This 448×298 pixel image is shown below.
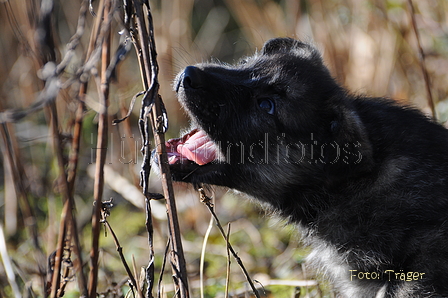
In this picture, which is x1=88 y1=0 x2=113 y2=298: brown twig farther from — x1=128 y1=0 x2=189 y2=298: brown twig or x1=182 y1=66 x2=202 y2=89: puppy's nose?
x1=182 y1=66 x2=202 y2=89: puppy's nose

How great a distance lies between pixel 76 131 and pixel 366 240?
1.79 meters

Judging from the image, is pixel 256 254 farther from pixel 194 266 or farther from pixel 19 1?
pixel 19 1

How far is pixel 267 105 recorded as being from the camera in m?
3.19

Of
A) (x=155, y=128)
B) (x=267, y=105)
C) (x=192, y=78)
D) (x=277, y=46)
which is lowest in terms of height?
(x=155, y=128)

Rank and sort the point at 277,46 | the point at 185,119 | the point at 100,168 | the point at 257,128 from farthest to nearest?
the point at 185,119 < the point at 277,46 < the point at 257,128 < the point at 100,168

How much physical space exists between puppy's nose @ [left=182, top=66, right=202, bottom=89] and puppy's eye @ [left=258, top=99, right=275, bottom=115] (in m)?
0.42

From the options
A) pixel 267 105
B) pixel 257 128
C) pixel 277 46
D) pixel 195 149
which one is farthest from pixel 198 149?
pixel 277 46

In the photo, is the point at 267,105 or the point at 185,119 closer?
the point at 267,105

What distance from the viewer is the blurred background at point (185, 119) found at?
4684 millimetres

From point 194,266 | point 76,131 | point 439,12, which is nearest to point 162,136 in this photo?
point 76,131

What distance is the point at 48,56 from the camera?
217cm

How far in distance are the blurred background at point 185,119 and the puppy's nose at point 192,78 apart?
1487 mm

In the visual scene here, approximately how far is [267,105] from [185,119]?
159 inches

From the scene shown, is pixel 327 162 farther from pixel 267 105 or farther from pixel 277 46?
pixel 277 46
